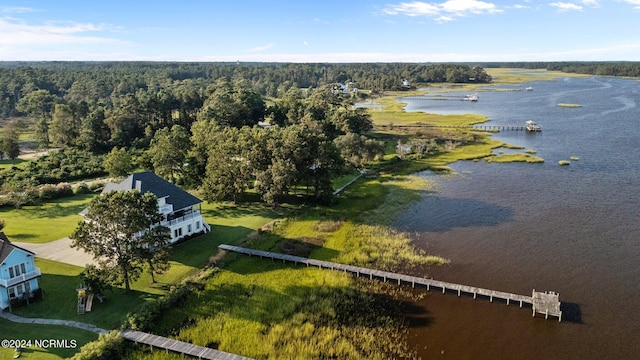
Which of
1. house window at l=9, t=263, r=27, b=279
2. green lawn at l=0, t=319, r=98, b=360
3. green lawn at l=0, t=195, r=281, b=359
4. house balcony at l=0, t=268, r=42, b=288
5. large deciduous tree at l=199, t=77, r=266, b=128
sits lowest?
green lawn at l=0, t=319, r=98, b=360

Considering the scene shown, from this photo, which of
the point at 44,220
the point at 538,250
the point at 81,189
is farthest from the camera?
the point at 81,189

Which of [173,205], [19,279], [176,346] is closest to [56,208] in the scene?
[173,205]

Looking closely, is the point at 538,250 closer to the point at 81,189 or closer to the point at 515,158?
the point at 515,158

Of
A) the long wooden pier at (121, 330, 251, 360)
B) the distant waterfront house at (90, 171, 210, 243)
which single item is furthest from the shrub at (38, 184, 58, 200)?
the long wooden pier at (121, 330, 251, 360)

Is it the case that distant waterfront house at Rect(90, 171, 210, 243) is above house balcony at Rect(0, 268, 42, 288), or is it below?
above

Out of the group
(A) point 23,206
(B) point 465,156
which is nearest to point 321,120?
(B) point 465,156

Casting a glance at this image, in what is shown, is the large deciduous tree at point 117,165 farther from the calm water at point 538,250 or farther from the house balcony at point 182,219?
the calm water at point 538,250

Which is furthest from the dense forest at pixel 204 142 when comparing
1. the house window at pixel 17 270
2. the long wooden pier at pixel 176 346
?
the long wooden pier at pixel 176 346

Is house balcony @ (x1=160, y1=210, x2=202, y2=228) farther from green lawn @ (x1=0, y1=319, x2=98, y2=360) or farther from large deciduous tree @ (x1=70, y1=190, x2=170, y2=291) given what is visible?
green lawn @ (x1=0, y1=319, x2=98, y2=360)
